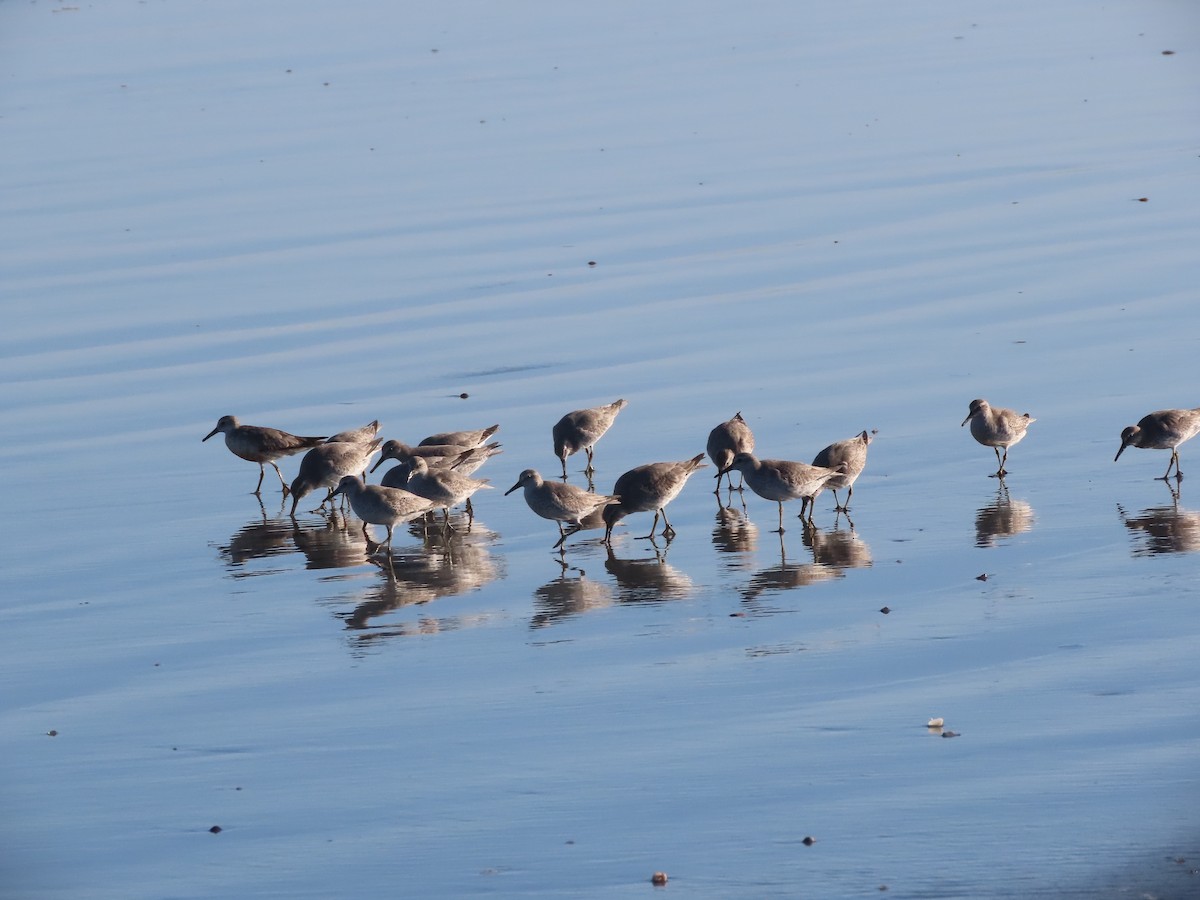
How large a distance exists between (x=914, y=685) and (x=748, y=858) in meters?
1.94

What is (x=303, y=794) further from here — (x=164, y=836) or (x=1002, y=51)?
(x=1002, y=51)

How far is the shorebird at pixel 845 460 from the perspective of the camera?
1208 centimetres

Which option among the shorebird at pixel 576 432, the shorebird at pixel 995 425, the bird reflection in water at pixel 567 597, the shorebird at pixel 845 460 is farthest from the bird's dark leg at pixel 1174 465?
the bird reflection in water at pixel 567 597

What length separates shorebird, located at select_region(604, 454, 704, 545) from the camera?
11906mm

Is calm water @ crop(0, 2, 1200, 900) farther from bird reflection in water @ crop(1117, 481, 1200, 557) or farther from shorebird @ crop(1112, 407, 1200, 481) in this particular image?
shorebird @ crop(1112, 407, 1200, 481)

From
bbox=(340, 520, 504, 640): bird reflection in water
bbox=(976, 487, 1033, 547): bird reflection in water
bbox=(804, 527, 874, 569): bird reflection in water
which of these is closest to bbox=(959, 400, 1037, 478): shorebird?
bbox=(976, 487, 1033, 547): bird reflection in water

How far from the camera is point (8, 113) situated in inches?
1139

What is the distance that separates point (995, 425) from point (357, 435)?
472 cm

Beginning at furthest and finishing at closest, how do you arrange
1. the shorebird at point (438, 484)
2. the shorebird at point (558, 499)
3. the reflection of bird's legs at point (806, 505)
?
the shorebird at point (438, 484), the reflection of bird's legs at point (806, 505), the shorebird at point (558, 499)

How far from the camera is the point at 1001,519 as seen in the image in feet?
37.8

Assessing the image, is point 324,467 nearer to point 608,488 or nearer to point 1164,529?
point 608,488

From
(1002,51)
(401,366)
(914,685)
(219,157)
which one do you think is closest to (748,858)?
(914,685)

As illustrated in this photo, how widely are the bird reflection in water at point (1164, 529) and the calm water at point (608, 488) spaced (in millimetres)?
58

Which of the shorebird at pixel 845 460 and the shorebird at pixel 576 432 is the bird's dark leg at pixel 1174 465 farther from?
the shorebird at pixel 576 432
